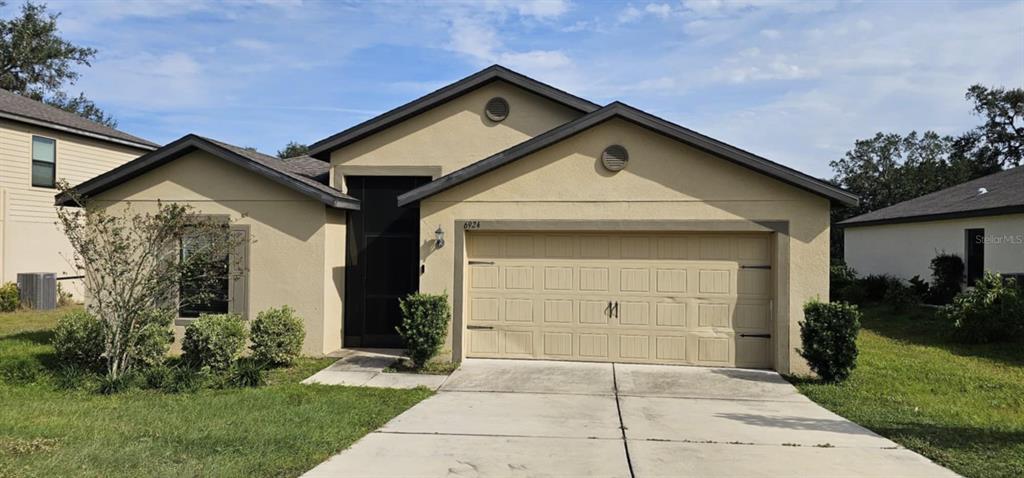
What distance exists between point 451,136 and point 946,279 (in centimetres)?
1468

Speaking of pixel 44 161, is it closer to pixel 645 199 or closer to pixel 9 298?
pixel 9 298

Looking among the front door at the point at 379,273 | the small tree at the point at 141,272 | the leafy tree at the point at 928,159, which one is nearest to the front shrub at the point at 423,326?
the front door at the point at 379,273

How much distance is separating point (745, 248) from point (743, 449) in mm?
4906

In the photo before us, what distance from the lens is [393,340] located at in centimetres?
1237

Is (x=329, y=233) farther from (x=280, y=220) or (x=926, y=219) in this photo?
(x=926, y=219)

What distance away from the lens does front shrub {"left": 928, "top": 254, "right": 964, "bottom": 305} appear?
60.0 feet

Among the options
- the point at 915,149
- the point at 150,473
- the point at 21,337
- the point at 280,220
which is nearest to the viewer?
the point at 150,473

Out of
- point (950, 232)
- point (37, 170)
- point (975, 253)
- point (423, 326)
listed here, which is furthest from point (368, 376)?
point (950, 232)

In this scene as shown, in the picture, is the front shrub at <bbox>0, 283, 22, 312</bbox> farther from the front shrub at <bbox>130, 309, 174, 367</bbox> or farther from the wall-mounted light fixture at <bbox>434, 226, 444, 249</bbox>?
the wall-mounted light fixture at <bbox>434, 226, 444, 249</bbox>

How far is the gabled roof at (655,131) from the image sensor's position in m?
10.0

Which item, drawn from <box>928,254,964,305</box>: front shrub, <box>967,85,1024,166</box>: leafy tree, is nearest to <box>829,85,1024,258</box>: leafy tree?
<box>967,85,1024,166</box>: leafy tree

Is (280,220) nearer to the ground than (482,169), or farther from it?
nearer to the ground

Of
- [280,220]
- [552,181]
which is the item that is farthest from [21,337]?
[552,181]

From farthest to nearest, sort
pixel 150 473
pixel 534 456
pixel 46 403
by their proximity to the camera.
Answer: pixel 46 403
pixel 534 456
pixel 150 473
